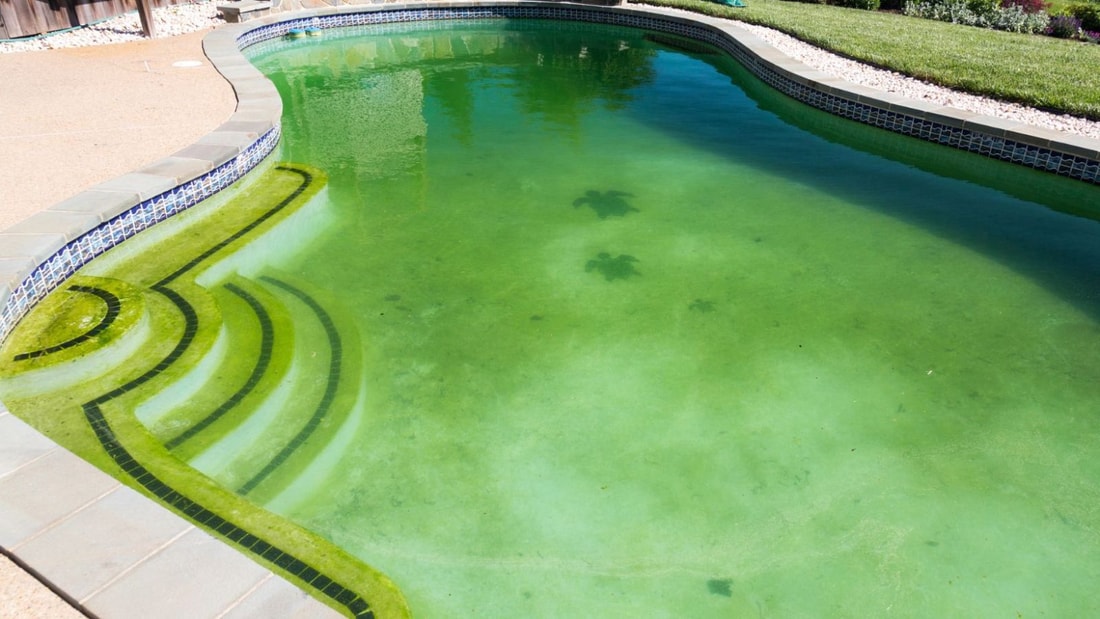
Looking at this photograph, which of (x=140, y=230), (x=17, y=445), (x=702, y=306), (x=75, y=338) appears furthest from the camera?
(x=140, y=230)

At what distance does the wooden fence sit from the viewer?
507 inches

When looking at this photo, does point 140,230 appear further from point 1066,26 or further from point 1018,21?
point 1066,26

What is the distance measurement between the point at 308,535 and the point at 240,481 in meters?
0.70

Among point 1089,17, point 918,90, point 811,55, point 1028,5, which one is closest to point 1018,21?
point 1089,17

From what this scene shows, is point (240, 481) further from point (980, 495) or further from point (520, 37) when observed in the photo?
point (520, 37)

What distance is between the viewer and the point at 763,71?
1305cm

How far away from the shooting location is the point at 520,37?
16.7 metres

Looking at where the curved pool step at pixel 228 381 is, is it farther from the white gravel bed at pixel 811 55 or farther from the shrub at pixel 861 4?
the shrub at pixel 861 4

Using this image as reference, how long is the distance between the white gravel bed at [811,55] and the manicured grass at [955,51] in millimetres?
197

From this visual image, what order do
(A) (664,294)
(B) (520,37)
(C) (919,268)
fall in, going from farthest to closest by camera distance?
(B) (520,37) < (C) (919,268) < (A) (664,294)

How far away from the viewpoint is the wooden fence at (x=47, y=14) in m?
12.9

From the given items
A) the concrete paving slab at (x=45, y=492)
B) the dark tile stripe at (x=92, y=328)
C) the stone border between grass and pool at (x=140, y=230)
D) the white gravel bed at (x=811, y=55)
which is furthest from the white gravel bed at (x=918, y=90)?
the concrete paving slab at (x=45, y=492)

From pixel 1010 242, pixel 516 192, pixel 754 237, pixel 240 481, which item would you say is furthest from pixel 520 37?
pixel 240 481

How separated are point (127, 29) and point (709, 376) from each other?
14396mm
